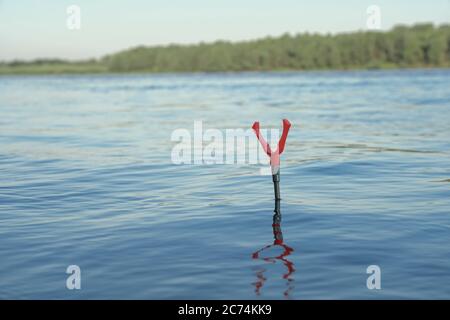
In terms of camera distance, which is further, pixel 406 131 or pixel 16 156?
pixel 406 131

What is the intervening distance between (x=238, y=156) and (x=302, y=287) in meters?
14.8

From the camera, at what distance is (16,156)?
25.3 m

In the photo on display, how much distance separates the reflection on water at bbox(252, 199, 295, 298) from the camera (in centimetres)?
908

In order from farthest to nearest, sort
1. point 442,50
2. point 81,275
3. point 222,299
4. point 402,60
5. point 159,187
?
point 402,60, point 442,50, point 159,187, point 81,275, point 222,299

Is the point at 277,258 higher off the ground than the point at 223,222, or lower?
lower

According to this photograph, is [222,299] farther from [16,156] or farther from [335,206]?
[16,156]

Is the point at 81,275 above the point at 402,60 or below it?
below

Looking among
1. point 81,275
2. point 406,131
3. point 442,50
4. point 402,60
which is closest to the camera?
point 81,275

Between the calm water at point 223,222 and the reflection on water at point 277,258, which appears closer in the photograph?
the reflection on water at point 277,258

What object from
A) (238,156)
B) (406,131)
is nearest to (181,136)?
(238,156)

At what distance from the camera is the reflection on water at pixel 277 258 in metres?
9.08

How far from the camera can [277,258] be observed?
33.9ft

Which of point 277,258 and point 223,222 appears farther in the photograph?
point 223,222

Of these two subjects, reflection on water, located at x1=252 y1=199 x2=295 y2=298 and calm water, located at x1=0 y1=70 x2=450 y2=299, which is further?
calm water, located at x1=0 y1=70 x2=450 y2=299
